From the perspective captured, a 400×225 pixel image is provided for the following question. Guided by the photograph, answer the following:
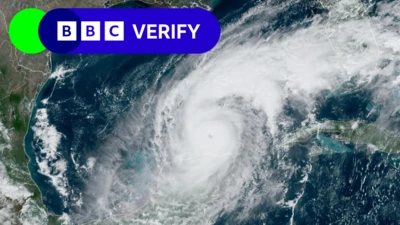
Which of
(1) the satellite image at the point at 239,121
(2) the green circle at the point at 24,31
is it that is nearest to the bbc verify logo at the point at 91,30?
(1) the satellite image at the point at 239,121

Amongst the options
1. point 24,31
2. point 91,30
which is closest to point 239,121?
point 91,30

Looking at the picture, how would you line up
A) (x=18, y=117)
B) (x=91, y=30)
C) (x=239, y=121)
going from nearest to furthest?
(x=91, y=30), (x=239, y=121), (x=18, y=117)

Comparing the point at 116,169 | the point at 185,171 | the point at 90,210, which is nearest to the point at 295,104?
the point at 185,171

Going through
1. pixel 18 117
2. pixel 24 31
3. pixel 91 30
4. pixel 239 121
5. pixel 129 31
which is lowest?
pixel 239 121

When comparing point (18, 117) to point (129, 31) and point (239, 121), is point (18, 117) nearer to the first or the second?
point (129, 31)

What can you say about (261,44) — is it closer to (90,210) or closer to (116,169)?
(116,169)

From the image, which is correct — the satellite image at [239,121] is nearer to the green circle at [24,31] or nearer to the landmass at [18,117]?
the landmass at [18,117]

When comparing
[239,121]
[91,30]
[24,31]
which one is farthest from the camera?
[24,31]
